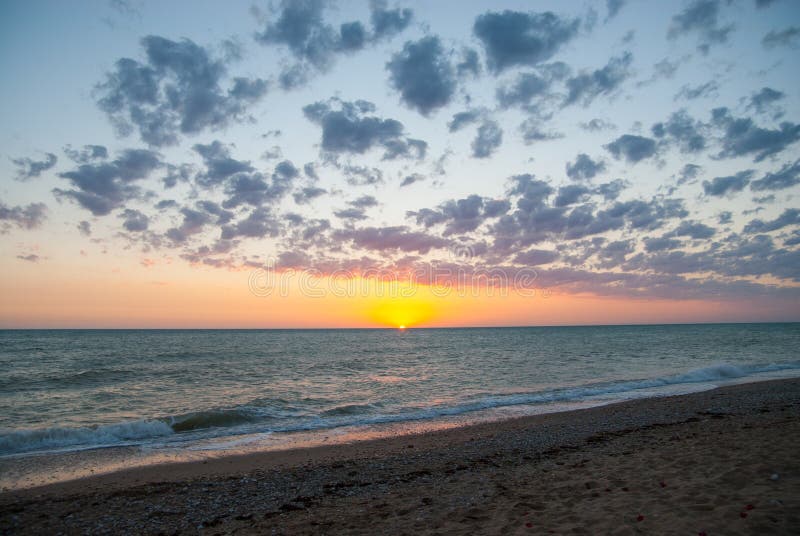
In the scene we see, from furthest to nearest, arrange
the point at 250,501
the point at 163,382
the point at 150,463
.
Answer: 1. the point at 163,382
2. the point at 150,463
3. the point at 250,501

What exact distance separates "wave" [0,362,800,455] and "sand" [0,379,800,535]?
5378 millimetres

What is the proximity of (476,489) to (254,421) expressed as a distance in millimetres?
14646

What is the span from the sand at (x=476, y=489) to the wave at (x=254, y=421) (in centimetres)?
538

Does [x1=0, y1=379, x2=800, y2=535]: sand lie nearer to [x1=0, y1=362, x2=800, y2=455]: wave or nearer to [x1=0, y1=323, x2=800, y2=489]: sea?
[x1=0, y1=323, x2=800, y2=489]: sea

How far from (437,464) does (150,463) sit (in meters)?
9.80

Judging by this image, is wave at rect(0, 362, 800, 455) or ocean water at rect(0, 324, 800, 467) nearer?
wave at rect(0, 362, 800, 455)

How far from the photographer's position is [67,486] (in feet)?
39.8

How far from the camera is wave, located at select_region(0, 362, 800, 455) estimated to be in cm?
1767

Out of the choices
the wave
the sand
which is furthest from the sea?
the sand

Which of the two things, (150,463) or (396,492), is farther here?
(150,463)

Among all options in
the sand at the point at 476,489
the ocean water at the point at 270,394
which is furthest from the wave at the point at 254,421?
the sand at the point at 476,489

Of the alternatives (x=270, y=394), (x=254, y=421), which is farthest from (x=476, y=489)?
(x=270, y=394)

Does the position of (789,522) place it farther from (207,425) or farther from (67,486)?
(207,425)

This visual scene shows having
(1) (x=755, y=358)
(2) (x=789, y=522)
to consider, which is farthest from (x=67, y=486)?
(1) (x=755, y=358)
